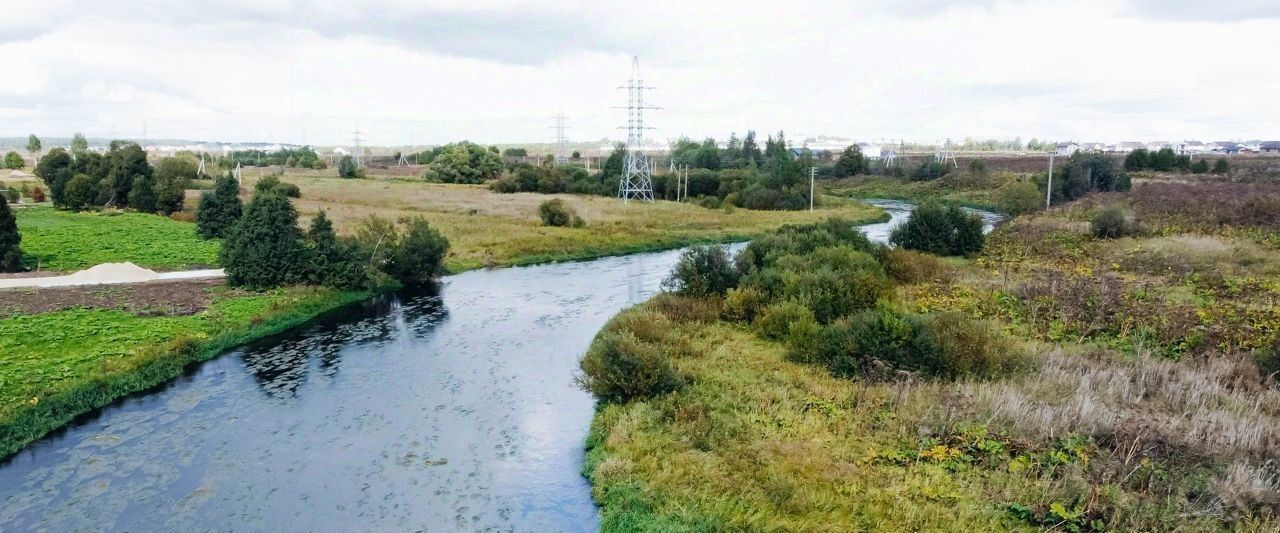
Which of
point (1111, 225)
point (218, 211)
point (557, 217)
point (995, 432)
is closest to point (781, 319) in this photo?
point (995, 432)

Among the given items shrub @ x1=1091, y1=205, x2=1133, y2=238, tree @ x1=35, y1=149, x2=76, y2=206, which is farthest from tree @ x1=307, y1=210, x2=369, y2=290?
tree @ x1=35, y1=149, x2=76, y2=206

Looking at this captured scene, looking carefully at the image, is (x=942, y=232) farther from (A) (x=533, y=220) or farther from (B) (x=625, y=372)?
(A) (x=533, y=220)

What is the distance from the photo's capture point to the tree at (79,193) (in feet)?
198

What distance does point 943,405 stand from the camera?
17.1 m

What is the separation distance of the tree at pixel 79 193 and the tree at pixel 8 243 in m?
29.7

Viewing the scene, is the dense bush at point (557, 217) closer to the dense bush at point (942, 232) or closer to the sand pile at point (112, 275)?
the dense bush at point (942, 232)

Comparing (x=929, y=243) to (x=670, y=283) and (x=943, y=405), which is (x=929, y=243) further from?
(x=943, y=405)

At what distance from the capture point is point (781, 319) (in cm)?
2442

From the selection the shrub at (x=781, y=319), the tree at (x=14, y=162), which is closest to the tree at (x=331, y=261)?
the shrub at (x=781, y=319)

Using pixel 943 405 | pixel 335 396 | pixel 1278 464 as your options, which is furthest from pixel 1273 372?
pixel 335 396

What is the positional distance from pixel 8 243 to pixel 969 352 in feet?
130

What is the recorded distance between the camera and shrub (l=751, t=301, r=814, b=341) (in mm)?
24016

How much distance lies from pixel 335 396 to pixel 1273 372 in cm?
2313

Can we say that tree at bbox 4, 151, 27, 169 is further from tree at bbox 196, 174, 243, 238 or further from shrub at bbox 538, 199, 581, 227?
Answer: shrub at bbox 538, 199, 581, 227
